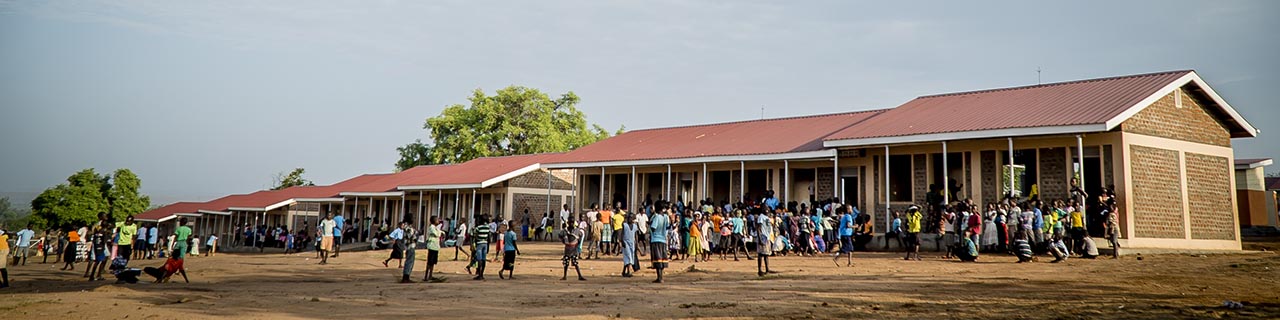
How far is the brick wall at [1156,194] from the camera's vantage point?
59.0 ft

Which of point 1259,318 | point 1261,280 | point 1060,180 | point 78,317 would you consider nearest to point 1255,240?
point 1060,180

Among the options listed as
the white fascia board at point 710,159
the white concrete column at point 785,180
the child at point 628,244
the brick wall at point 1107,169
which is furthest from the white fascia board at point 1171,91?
the child at point 628,244

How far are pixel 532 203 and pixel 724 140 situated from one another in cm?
884

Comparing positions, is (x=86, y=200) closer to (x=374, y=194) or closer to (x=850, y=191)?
(x=374, y=194)

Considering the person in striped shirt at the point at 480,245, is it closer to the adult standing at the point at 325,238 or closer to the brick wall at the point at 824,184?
the adult standing at the point at 325,238

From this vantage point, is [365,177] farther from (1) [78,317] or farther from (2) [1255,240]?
(2) [1255,240]

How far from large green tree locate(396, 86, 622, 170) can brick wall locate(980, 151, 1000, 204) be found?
31527 millimetres

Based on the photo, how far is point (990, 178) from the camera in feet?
65.2

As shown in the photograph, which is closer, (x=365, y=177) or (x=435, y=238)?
(x=435, y=238)

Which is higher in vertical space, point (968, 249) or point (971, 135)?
point (971, 135)

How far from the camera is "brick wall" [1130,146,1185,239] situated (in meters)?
18.0

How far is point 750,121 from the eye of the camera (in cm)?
3011

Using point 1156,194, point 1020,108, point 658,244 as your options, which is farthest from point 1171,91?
point 658,244

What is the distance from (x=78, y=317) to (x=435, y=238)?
5547 millimetres
